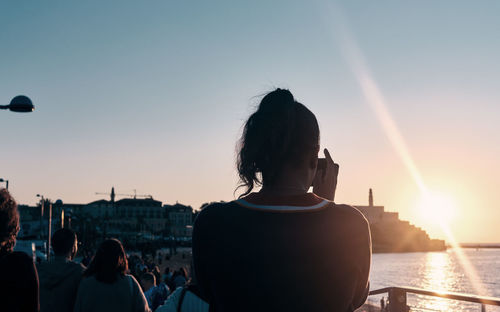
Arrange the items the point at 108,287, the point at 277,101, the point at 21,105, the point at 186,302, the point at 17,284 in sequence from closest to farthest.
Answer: the point at 277,101, the point at 17,284, the point at 186,302, the point at 108,287, the point at 21,105

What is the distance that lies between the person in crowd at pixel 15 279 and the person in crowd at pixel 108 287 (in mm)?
2092

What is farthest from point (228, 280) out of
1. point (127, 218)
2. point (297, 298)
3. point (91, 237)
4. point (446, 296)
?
point (127, 218)

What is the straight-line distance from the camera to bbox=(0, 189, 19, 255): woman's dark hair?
8.04ft

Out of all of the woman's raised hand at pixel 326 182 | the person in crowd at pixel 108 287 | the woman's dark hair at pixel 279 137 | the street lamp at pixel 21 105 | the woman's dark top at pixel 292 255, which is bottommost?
the person in crowd at pixel 108 287

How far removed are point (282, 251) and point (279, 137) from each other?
448 millimetres

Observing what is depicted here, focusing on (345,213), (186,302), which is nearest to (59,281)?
(186,302)

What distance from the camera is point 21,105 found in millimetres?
11383

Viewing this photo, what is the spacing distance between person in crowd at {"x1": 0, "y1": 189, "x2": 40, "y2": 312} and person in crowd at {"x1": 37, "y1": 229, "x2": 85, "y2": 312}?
2.29 m

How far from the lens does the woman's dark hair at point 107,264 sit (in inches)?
177

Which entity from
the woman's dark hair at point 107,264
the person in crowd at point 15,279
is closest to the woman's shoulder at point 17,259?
the person in crowd at point 15,279

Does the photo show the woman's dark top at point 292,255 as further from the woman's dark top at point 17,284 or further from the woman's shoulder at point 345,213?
the woman's dark top at point 17,284

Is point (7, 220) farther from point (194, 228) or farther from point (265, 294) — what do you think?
point (265, 294)

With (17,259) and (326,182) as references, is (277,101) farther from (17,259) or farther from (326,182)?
(17,259)

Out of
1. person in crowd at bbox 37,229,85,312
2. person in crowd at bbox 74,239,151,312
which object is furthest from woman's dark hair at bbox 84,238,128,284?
person in crowd at bbox 37,229,85,312
